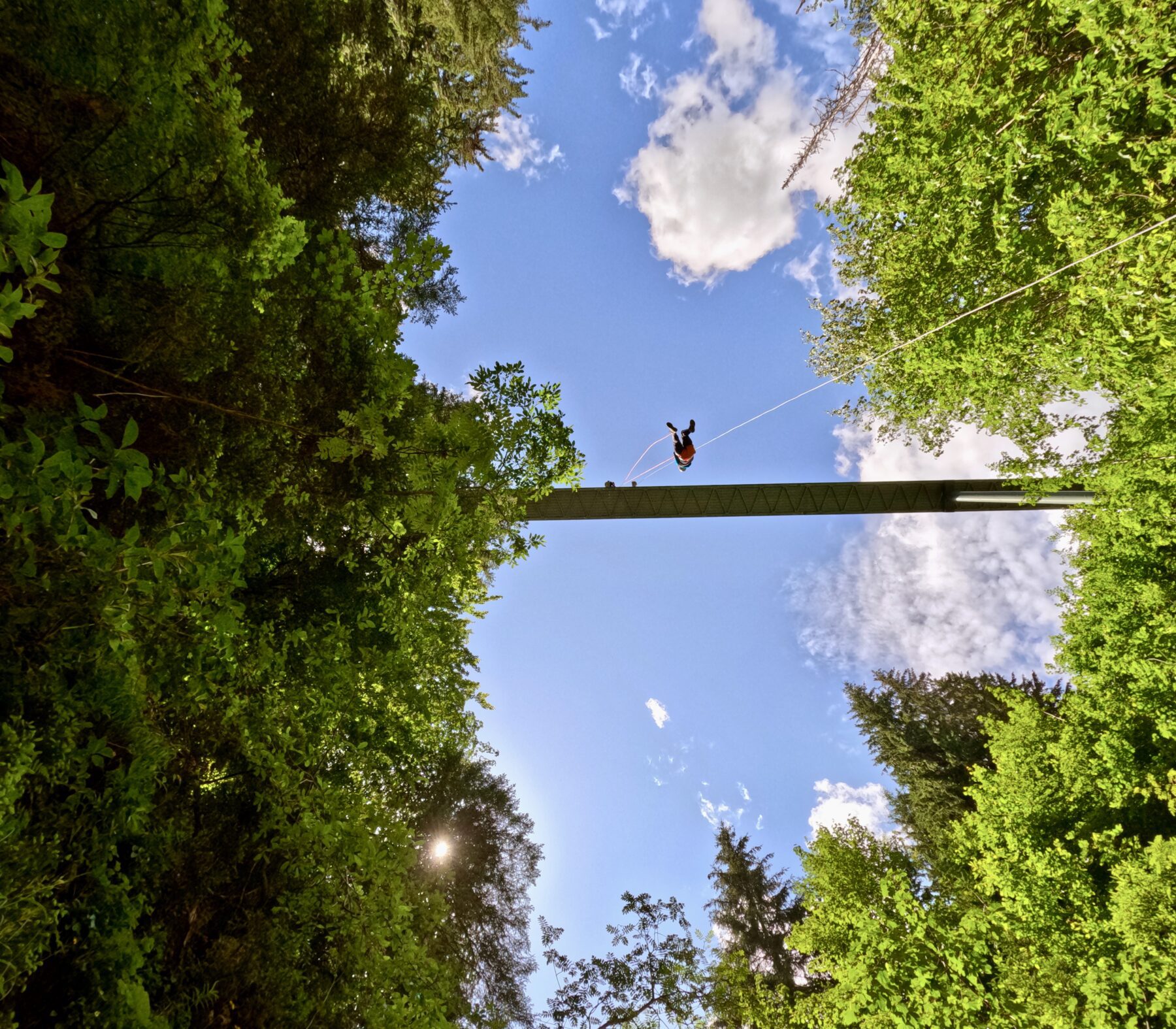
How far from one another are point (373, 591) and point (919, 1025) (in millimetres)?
11727

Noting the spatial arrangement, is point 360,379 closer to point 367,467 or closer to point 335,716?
point 367,467

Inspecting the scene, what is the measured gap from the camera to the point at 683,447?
11938 mm

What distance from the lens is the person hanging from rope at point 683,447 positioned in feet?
38.4

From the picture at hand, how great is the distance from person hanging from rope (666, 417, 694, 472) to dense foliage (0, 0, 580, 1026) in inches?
229

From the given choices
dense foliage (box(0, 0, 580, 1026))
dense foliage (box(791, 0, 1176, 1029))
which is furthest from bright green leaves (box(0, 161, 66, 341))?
dense foliage (box(791, 0, 1176, 1029))

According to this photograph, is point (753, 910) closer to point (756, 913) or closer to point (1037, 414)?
point (756, 913)

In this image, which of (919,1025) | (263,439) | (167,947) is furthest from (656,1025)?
(263,439)

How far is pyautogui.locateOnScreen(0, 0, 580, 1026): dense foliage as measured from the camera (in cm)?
301

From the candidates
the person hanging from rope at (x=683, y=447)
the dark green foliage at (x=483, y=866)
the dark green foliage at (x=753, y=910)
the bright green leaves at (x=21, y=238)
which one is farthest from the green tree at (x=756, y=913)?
the bright green leaves at (x=21, y=238)

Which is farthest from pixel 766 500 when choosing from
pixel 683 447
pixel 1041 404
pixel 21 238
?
pixel 21 238

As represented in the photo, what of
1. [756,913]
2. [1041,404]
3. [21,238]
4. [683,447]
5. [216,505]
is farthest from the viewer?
[756,913]

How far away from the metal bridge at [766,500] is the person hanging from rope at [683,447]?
295 cm

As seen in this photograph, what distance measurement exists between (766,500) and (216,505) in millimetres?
13957

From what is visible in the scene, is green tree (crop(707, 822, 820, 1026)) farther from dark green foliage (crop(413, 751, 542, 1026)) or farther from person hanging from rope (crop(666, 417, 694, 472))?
person hanging from rope (crop(666, 417, 694, 472))
